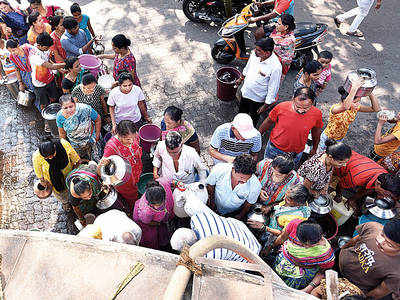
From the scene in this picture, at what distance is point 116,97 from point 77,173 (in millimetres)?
1480

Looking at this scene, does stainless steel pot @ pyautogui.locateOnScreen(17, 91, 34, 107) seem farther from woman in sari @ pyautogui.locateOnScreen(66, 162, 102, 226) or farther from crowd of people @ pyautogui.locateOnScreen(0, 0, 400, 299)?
woman in sari @ pyautogui.locateOnScreen(66, 162, 102, 226)

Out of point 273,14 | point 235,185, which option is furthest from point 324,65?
point 235,185

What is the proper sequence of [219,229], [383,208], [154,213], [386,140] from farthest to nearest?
[386,140] < [383,208] < [154,213] < [219,229]

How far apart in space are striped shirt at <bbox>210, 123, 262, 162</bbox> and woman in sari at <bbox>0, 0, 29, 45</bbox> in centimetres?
495

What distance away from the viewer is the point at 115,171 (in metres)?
3.68

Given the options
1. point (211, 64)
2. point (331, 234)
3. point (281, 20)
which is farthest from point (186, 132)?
point (211, 64)

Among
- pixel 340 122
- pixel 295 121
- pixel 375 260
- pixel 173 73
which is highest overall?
pixel 295 121

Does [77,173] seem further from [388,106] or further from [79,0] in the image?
[79,0]

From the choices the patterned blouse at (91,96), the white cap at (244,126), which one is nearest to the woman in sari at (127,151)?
the patterned blouse at (91,96)

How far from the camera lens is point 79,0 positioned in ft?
28.9

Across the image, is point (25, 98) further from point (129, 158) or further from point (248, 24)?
point (248, 24)

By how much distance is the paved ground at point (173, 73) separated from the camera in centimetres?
496

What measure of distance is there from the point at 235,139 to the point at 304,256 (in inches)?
67.8

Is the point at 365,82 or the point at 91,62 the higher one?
the point at 365,82
